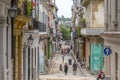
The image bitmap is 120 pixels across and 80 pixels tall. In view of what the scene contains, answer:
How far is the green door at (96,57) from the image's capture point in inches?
1700

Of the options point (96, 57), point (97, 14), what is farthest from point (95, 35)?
point (96, 57)

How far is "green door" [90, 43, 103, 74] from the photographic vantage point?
4317 centimetres

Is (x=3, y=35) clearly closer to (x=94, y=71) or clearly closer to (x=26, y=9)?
(x=26, y=9)

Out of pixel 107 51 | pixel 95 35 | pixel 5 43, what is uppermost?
pixel 95 35

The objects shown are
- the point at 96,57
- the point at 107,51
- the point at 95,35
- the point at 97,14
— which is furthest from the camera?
the point at 96,57

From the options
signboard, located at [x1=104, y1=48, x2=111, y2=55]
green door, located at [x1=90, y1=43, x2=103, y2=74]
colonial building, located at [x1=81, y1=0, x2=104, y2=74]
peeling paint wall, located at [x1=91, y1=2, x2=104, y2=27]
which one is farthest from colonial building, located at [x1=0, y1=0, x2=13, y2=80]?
peeling paint wall, located at [x1=91, y1=2, x2=104, y2=27]

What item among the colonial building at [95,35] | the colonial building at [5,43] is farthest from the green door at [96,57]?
the colonial building at [5,43]

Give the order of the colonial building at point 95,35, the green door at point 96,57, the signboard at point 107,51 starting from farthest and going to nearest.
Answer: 1. the green door at point 96,57
2. the colonial building at point 95,35
3. the signboard at point 107,51

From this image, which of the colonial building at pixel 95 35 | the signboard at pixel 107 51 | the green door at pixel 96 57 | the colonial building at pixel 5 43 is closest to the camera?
the colonial building at pixel 5 43

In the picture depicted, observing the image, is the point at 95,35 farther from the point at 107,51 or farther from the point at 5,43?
the point at 5,43

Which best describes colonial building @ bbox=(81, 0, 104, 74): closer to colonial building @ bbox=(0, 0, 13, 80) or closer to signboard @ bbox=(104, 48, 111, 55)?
signboard @ bbox=(104, 48, 111, 55)

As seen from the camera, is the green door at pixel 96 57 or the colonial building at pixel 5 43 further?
the green door at pixel 96 57

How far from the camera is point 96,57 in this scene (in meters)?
43.8

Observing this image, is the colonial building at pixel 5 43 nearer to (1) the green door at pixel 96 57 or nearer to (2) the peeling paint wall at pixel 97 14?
(1) the green door at pixel 96 57
